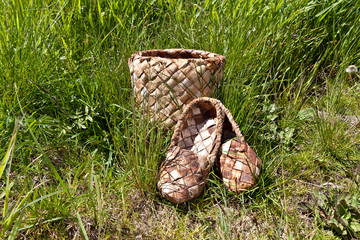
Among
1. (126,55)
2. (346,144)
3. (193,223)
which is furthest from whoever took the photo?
(126,55)

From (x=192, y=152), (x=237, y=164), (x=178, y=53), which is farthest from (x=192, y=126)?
(x=178, y=53)

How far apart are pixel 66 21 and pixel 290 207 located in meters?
1.78

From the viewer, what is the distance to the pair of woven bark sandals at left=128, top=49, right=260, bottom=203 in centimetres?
147

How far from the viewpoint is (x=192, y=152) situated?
1.55 metres

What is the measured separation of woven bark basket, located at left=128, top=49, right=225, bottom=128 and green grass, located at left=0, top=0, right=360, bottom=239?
3.4 inches

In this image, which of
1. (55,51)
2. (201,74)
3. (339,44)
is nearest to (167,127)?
(201,74)

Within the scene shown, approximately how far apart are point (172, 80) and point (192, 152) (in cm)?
42

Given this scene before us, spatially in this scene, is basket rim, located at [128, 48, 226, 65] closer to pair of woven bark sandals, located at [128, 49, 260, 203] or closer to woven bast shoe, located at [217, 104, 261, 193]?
pair of woven bark sandals, located at [128, 49, 260, 203]

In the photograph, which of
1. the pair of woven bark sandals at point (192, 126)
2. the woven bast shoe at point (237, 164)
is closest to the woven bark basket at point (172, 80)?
the pair of woven bark sandals at point (192, 126)

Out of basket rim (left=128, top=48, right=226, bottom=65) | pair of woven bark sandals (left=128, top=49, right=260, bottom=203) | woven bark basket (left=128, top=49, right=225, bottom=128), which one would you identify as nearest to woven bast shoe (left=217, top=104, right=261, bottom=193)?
pair of woven bark sandals (left=128, top=49, right=260, bottom=203)

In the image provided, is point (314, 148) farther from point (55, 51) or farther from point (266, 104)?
point (55, 51)

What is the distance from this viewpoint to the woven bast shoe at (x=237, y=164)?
148cm

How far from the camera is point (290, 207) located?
150cm

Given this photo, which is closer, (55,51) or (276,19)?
(55,51)
